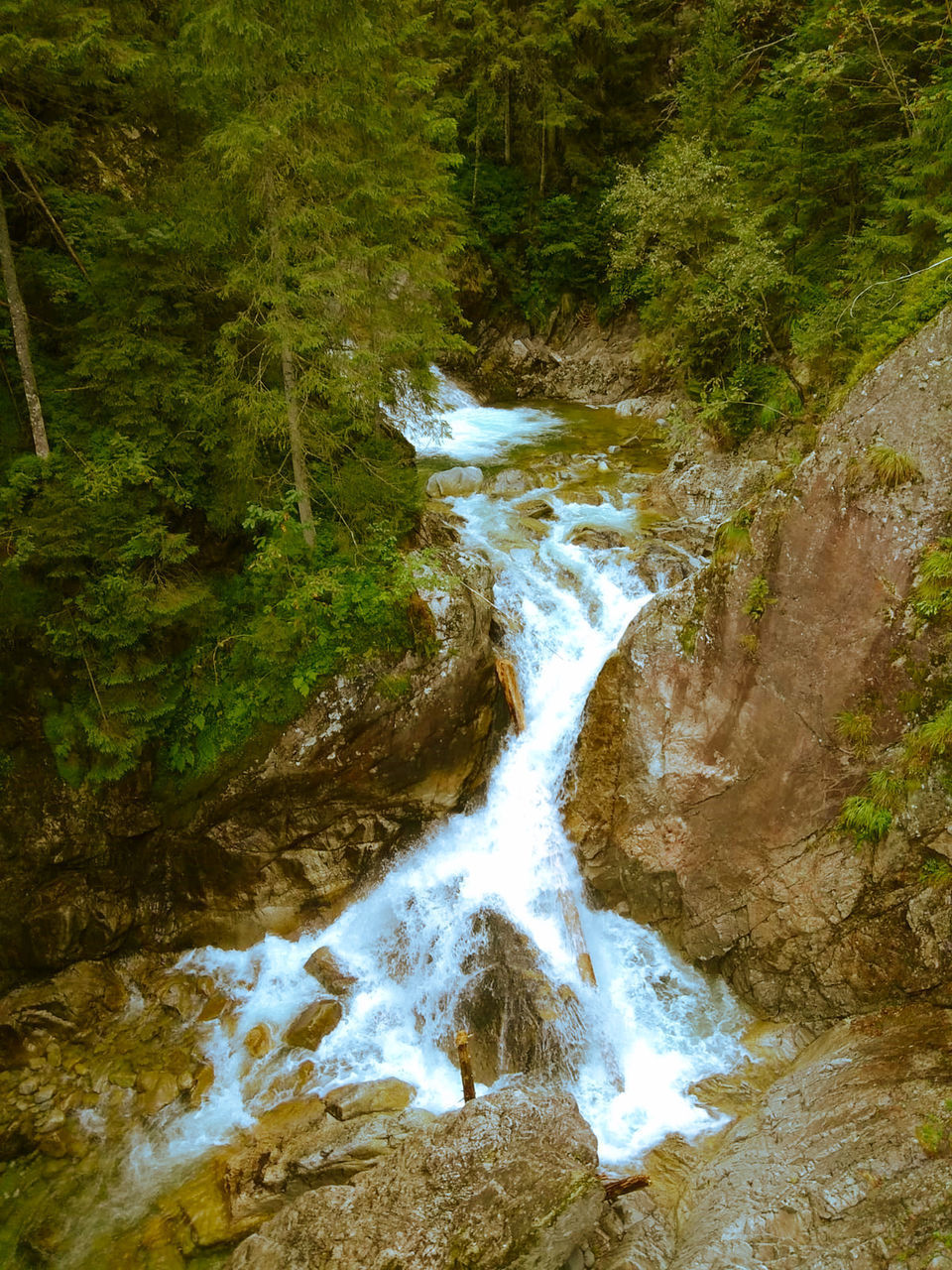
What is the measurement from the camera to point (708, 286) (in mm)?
15438

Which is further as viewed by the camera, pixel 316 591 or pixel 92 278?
pixel 316 591

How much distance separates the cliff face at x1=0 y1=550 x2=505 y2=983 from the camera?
9391 millimetres

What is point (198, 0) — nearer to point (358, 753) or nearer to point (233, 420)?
point (233, 420)

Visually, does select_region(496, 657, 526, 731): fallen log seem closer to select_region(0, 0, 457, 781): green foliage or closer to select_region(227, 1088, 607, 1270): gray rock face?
select_region(0, 0, 457, 781): green foliage

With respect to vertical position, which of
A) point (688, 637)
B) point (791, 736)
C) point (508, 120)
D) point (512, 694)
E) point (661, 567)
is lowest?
point (512, 694)

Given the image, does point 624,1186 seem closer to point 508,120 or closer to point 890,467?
point 890,467

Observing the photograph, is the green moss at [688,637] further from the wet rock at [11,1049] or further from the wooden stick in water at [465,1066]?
the wet rock at [11,1049]

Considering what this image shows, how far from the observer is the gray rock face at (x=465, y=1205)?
4816mm

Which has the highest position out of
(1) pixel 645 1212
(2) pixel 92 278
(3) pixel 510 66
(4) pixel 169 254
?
(3) pixel 510 66

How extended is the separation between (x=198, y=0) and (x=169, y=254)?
2.65 m

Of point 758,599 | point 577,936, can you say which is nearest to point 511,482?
point 758,599

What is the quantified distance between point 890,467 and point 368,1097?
390 inches

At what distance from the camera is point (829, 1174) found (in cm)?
523

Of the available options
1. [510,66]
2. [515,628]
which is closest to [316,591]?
[515,628]
